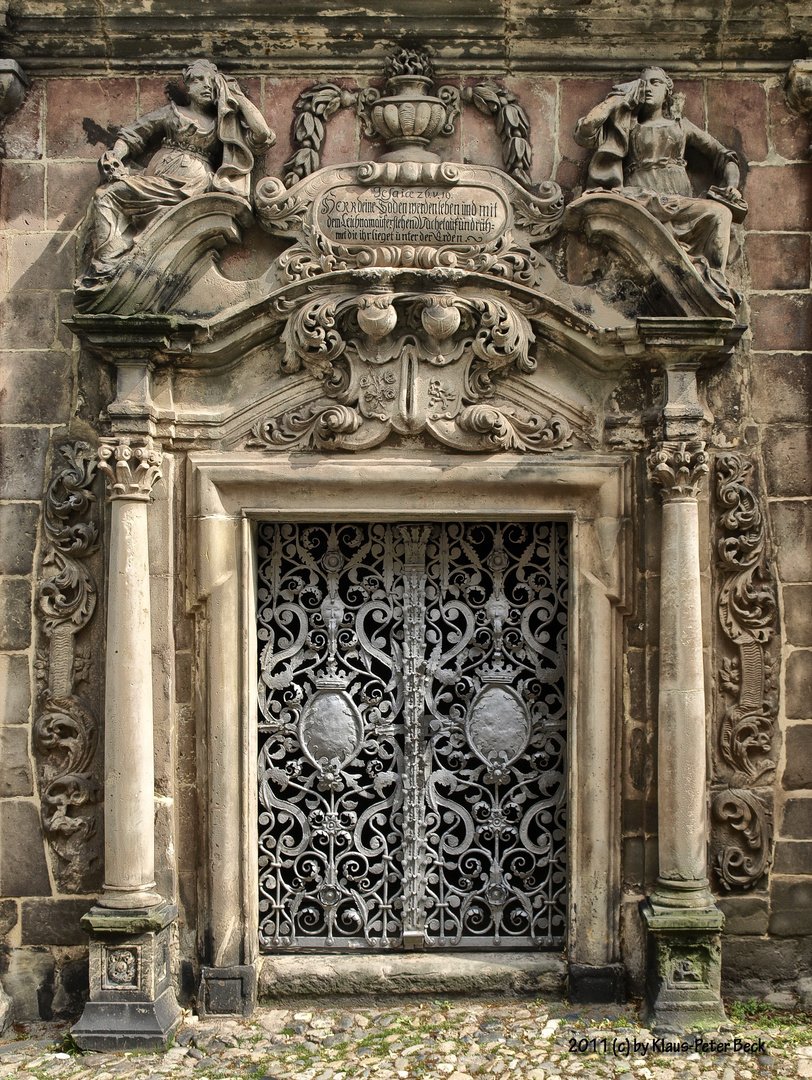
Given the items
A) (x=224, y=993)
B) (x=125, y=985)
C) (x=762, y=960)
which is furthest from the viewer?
(x=762, y=960)

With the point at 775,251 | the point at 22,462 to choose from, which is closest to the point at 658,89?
the point at 775,251

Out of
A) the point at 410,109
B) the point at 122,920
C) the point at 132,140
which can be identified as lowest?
the point at 122,920

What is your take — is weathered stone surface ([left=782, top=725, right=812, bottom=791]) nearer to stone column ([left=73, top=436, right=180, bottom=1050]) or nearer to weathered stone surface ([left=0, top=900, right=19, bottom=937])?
stone column ([left=73, top=436, right=180, bottom=1050])

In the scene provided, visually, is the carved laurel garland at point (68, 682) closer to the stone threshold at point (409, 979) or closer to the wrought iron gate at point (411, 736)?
the wrought iron gate at point (411, 736)

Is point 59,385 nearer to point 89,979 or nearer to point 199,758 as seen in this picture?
point 199,758

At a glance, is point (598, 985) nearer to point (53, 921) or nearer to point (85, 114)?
point (53, 921)

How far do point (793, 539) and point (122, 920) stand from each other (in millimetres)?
3591

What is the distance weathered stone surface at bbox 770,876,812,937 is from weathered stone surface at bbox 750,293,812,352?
2597 mm

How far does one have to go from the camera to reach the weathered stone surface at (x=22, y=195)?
15.5 ft

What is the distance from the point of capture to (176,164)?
4582 millimetres

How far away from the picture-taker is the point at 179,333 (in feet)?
14.7

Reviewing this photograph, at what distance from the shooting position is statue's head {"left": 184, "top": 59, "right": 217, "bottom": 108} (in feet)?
15.0

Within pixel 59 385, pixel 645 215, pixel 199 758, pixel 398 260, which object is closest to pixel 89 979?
pixel 199 758

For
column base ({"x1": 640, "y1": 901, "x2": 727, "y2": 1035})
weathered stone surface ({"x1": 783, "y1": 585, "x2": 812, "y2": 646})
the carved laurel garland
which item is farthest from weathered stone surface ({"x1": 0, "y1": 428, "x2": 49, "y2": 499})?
weathered stone surface ({"x1": 783, "y1": 585, "x2": 812, "y2": 646})
